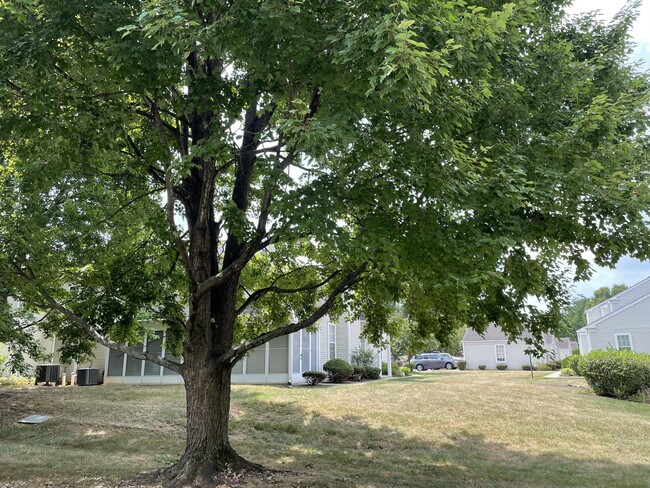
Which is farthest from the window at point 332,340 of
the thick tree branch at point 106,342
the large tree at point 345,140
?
the thick tree branch at point 106,342

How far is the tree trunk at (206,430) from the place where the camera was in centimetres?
684

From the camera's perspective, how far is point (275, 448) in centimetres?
1039

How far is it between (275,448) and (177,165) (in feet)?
25.0

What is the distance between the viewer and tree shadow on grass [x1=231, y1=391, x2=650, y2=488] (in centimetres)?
822

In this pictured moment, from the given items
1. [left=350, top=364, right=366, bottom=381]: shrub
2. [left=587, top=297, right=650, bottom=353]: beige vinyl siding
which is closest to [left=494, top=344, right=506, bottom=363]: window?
[left=587, top=297, right=650, bottom=353]: beige vinyl siding

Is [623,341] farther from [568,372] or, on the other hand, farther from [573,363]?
[568,372]

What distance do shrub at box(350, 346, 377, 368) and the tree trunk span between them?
68.2 feet

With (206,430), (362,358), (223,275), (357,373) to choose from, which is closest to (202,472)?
(206,430)

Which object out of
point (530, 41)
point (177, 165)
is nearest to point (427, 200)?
point (177, 165)

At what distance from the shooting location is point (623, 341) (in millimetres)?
27484

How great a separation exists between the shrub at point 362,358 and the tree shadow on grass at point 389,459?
14.4 m

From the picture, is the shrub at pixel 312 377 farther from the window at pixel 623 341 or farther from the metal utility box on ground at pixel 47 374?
the window at pixel 623 341

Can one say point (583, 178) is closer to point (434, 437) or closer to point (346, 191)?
point (346, 191)

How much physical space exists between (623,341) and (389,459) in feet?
79.6
